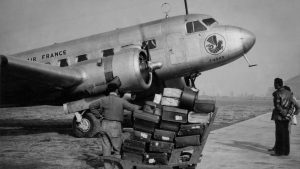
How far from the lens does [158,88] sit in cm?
1253

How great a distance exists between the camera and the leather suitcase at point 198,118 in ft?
18.5

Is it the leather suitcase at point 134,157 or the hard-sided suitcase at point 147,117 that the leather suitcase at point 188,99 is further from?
the leather suitcase at point 134,157

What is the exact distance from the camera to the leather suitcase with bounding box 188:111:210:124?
5.64 metres

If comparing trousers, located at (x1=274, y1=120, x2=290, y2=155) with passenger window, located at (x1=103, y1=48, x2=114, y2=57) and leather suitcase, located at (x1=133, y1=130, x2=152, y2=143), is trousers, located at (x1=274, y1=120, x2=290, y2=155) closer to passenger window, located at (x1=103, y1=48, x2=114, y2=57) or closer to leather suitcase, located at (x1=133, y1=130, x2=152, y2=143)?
leather suitcase, located at (x1=133, y1=130, x2=152, y2=143)

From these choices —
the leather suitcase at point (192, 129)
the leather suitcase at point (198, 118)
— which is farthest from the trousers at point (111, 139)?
the leather suitcase at point (198, 118)

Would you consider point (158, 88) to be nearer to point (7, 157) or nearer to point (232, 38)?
point (232, 38)

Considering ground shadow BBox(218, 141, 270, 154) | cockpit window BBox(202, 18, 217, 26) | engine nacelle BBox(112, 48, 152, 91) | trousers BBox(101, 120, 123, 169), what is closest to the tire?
engine nacelle BBox(112, 48, 152, 91)

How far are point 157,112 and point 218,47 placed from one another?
646cm

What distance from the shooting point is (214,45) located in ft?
38.0

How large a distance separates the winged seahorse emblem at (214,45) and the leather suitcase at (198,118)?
6.20m

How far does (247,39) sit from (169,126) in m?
7.30

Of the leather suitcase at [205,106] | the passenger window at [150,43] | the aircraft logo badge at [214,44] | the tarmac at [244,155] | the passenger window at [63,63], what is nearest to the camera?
the leather suitcase at [205,106]

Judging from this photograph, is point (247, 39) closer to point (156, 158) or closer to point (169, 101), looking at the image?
point (169, 101)

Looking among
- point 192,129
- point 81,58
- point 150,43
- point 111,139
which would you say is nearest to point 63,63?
point 81,58
